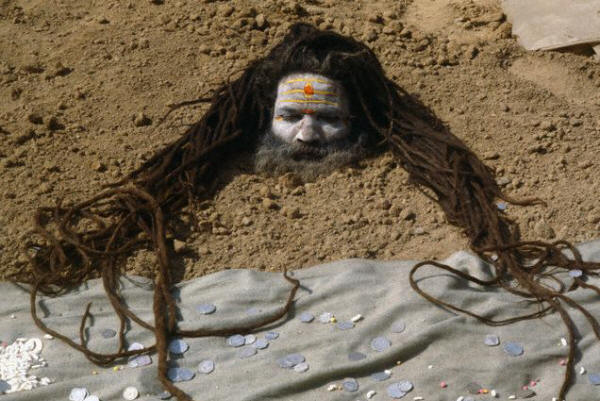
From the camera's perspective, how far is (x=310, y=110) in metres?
4.57

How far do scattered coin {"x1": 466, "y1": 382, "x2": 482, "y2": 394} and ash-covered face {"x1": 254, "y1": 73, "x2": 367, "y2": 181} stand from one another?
1.74 metres

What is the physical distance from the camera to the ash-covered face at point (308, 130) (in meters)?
4.56

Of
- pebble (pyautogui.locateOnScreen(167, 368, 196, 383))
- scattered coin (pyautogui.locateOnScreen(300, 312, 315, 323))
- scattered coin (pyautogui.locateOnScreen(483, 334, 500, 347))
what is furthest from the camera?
scattered coin (pyautogui.locateOnScreen(300, 312, 315, 323))

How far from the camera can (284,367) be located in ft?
10.8

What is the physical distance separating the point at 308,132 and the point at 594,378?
2.03 metres

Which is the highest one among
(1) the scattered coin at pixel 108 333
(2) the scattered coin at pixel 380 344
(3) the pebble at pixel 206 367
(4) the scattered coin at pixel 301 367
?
(2) the scattered coin at pixel 380 344

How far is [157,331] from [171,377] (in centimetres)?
24

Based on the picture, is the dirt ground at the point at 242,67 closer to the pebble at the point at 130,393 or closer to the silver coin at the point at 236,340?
the silver coin at the point at 236,340

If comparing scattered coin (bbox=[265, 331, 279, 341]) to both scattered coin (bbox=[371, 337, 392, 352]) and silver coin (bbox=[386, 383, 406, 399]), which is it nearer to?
scattered coin (bbox=[371, 337, 392, 352])

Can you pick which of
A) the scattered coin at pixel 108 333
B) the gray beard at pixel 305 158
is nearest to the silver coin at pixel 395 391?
the scattered coin at pixel 108 333

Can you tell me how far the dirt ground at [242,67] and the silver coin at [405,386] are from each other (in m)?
0.97

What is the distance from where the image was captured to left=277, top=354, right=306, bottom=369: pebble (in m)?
3.31

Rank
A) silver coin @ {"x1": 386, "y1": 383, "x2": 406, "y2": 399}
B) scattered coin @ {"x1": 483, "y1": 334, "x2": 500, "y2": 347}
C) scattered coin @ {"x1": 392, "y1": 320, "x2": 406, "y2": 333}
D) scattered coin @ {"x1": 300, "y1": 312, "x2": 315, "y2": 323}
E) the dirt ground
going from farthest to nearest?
the dirt ground, scattered coin @ {"x1": 300, "y1": 312, "x2": 315, "y2": 323}, scattered coin @ {"x1": 392, "y1": 320, "x2": 406, "y2": 333}, scattered coin @ {"x1": 483, "y1": 334, "x2": 500, "y2": 347}, silver coin @ {"x1": 386, "y1": 383, "x2": 406, "y2": 399}

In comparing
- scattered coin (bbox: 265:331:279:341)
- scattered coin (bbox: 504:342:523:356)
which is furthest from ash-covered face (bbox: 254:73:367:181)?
scattered coin (bbox: 504:342:523:356)
